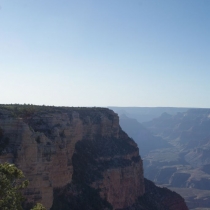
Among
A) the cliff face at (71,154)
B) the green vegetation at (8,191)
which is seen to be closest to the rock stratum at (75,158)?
the cliff face at (71,154)

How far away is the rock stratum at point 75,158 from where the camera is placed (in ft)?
78.4

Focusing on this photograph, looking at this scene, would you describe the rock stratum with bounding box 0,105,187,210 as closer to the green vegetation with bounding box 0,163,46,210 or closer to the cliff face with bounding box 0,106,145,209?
the cliff face with bounding box 0,106,145,209

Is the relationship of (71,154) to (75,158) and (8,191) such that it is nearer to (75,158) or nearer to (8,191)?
(75,158)

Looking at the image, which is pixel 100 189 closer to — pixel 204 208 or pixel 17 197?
pixel 17 197

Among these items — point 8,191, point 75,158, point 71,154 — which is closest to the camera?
point 8,191

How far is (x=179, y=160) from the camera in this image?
189 metres

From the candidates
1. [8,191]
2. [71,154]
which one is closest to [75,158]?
[71,154]

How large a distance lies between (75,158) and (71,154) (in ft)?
7.14

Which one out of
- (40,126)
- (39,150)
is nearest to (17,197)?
(39,150)

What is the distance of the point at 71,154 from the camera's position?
3675 centimetres

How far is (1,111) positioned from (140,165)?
25765 millimetres

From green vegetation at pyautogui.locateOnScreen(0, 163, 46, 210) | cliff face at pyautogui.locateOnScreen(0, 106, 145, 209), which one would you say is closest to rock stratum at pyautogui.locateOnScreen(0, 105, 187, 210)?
cliff face at pyautogui.locateOnScreen(0, 106, 145, 209)

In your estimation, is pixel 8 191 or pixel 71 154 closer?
pixel 8 191

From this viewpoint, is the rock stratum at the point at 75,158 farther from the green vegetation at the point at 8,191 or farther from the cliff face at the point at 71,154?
the green vegetation at the point at 8,191
